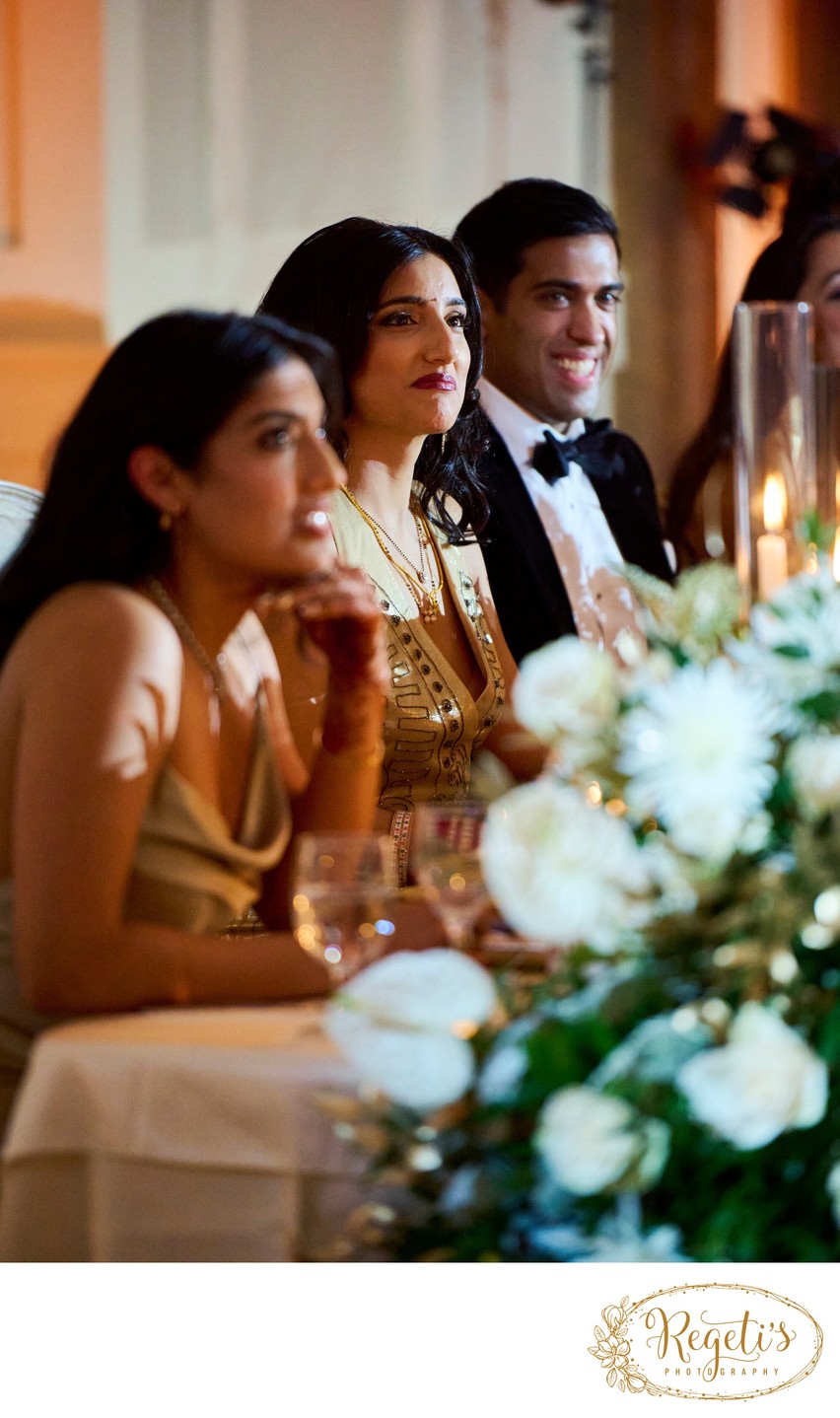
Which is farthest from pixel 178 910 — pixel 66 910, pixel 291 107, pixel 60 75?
pixel 291 107

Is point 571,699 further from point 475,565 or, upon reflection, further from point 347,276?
point 475,565

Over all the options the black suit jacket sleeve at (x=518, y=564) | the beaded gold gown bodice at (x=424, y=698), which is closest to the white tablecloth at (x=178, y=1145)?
the beaded gold gown bodice at (x=424, y=698)

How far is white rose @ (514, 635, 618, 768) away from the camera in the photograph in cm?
107

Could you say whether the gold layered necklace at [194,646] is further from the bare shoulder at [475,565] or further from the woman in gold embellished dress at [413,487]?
the bare shoulder at [475,565]

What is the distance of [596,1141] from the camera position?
1015 millimetres

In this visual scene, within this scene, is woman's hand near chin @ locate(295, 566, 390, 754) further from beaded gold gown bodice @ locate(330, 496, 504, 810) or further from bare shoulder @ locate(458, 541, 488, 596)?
bare shoulder @ locate(458, 541, 488, 596)

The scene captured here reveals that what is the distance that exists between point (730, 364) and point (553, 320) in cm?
51

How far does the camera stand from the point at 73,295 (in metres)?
2.29

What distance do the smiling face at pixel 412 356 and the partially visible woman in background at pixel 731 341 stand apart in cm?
72

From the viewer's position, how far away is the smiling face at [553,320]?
6.57 feet
